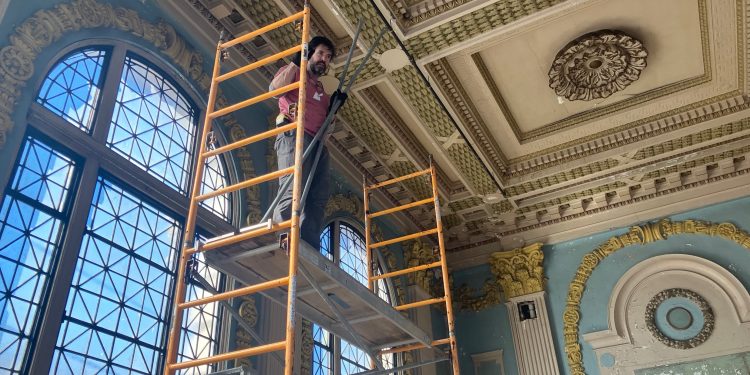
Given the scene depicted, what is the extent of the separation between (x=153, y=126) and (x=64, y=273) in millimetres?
1509

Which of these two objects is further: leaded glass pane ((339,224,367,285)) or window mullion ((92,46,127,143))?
leaded glass pane ((339,224,367,285))

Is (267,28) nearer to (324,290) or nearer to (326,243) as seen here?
(324,290)

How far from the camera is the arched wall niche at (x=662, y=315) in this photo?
7789 millimetres

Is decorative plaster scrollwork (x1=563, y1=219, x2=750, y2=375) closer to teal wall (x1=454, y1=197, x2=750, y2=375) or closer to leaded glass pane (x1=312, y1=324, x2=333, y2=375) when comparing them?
teal wall (x1=454, y1=197, x2=750, y2=375)

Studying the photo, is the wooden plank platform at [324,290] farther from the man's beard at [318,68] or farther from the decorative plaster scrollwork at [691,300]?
the decorative plaster scrollwork at [691,300]

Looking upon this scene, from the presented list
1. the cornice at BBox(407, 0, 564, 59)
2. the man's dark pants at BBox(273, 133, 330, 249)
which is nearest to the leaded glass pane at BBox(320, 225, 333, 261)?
the cornice at BBox(407, 0, 564, 59)

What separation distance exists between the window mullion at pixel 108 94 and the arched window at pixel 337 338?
297cm

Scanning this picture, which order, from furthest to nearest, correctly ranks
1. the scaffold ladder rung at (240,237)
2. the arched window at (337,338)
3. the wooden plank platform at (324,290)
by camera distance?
the arched window at (337,338) < the wooden plank platform at (324,290) < the scaffold ladder rung at (240,237)

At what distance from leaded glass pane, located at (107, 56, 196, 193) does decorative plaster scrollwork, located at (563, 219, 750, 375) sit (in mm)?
5954

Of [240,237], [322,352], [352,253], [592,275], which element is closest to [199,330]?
[240,237]

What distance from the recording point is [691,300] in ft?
26.4

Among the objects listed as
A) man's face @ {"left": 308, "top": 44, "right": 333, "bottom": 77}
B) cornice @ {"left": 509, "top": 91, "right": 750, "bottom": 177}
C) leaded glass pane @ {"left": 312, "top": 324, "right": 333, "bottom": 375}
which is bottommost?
leaded glass pane @ {"left": 312, "top": 324, "right": 333, "bottom": 375}

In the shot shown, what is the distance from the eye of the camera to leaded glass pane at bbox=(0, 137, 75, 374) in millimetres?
3396

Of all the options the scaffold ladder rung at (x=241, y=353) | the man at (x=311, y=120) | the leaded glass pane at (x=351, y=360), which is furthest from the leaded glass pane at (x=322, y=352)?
the scaffold ladder rung at (x=241, y=353)
